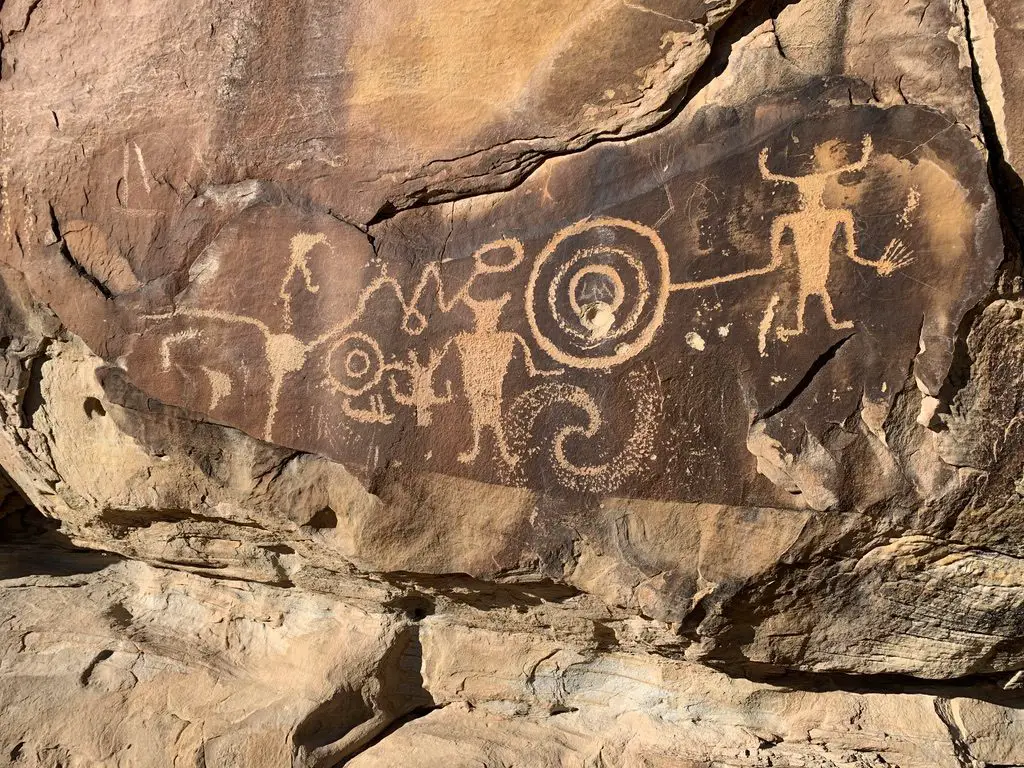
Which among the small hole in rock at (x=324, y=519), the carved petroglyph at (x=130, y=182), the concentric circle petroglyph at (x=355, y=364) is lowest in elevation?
the small hole in rock at (x=324, y=519)

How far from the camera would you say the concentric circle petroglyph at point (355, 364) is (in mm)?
2539

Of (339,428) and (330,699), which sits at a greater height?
(339,428)

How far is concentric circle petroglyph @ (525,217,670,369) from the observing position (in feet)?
7.64

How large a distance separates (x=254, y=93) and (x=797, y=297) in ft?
5.95

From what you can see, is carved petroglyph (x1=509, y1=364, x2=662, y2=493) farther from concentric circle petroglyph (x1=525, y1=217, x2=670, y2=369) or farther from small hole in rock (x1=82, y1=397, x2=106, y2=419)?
small hole in rock (x1=82, y1=397, x2=106, y2=419)

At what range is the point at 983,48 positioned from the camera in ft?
7.04

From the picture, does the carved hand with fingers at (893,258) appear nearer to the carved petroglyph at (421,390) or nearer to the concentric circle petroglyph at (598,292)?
the concentric circle petroglyph at (598,292)

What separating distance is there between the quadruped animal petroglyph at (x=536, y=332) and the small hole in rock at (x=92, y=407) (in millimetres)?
490

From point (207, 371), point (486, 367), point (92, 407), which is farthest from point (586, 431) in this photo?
point (92, 407)

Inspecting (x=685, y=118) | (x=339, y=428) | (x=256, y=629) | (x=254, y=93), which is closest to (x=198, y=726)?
(x=256, y=629)

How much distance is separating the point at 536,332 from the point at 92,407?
1579mm

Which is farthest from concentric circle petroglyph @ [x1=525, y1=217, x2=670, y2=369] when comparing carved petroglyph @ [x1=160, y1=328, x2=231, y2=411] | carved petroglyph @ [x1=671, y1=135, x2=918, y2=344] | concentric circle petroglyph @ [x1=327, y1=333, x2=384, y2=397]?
carved petroglyph @ [x1=160, y1=328, x2=231, y2=411]

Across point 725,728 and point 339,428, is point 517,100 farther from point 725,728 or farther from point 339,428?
point 725,728

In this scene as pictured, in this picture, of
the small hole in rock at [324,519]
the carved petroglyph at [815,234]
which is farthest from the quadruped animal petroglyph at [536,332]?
the small hole in rock at [324,519]
